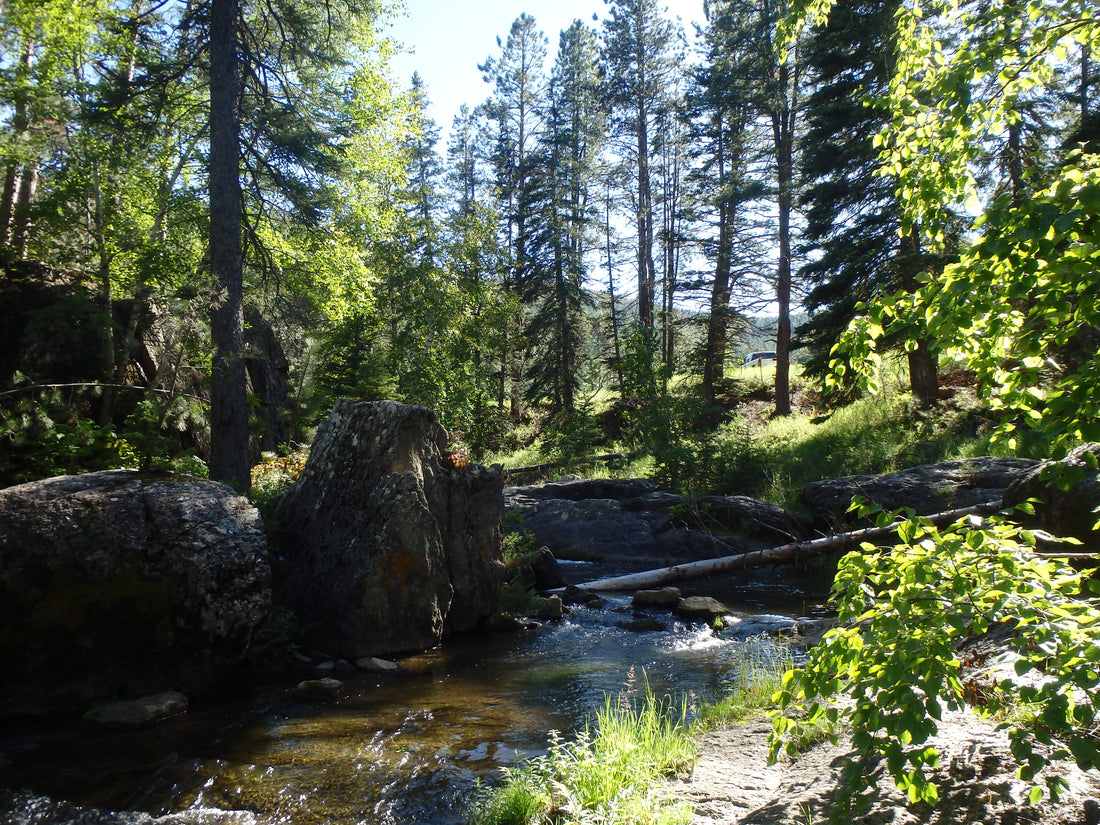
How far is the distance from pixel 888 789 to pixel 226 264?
1136 cm

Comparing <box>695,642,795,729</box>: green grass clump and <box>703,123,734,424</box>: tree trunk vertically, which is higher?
<box>703,123,734,424</box>: tree trunk

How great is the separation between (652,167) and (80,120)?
28.8 meters

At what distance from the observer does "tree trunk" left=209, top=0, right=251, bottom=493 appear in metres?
10.7

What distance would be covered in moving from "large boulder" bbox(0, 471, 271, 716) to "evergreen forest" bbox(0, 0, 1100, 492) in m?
1.27

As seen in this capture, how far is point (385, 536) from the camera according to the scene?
784 cm

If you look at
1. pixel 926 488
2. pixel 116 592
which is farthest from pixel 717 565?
pixel 116 592

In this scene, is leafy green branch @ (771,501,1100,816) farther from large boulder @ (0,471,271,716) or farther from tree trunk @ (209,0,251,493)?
tree trunk @ (209,0,251,493)

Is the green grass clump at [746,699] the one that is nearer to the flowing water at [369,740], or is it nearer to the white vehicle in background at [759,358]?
the flowing water at [369,740]

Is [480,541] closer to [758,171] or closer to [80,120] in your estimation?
[80,120]

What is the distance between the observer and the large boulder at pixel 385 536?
7.75m

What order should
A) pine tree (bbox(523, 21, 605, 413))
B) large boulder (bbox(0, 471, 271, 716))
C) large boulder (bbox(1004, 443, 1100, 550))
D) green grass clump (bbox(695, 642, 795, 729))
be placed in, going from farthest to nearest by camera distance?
pine tree (bbox(523, 21, 605, 413)) → large boulder (bbox(1004, 443, 1100, 550)) → large boulder (bbox(0, 471, 271, 716)) → green grass clump (bbox(695, 642, 795, 729))

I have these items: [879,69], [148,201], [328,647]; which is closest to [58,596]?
[328,647]

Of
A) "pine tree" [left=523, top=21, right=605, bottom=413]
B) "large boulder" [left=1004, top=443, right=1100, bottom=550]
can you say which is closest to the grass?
"large boulder" [left=1004, top=443, right=1100, bottom=550]

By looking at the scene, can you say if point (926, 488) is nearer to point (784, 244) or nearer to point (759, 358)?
point (784, 244)
